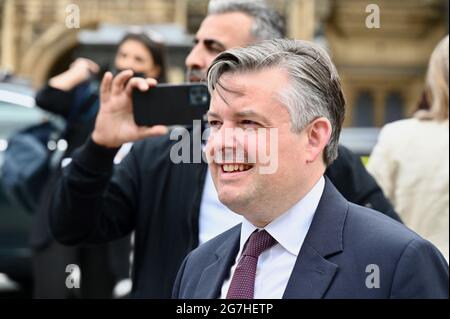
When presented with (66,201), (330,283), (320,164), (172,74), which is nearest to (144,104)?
(66,201)

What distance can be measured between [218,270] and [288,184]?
10.3 inches

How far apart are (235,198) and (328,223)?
0.19m

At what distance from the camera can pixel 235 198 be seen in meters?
1.89

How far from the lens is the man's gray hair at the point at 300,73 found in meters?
1.91

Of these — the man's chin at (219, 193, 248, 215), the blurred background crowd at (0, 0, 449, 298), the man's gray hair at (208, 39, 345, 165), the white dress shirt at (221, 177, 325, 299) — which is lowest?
the blurred background crowd at (0, 0, 449, 298)

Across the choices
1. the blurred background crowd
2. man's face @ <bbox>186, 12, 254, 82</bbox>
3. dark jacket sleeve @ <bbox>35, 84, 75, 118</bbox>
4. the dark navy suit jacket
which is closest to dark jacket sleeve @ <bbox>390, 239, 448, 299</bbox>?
the dark navy suit jacket

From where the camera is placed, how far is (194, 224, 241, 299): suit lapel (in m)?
2.00

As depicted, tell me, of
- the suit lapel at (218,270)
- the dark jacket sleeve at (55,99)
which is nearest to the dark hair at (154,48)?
the dark jacket sleeve at (55,99)

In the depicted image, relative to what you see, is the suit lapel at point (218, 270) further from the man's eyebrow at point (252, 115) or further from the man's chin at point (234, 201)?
the man's eyebrow at point (252, 115)

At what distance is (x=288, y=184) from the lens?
1.91 meters

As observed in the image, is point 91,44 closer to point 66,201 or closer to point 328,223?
point 66,201

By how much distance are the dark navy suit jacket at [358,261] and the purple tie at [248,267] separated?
0.23 feet

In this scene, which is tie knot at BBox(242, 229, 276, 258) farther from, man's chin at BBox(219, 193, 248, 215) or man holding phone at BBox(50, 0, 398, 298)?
man holding phone at BBox(50, 0, 398, 298)

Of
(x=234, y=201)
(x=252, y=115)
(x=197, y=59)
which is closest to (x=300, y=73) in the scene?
(x=252, y=115)
